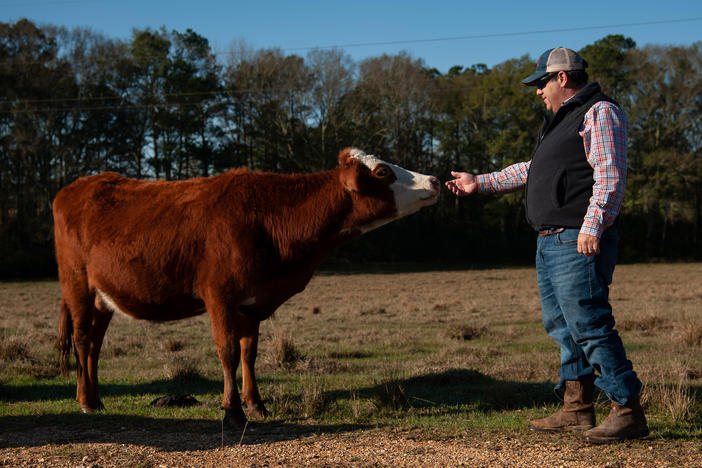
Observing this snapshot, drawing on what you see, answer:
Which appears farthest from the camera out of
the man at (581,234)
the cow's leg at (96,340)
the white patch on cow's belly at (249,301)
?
the cow's leg at (96,340)

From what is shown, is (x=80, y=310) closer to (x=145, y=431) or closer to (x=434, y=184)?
(x=145, y=431)

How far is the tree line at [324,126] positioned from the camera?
3500 centimetres

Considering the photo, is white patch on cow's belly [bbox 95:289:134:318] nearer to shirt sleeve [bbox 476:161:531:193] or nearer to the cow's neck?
the cow's neck

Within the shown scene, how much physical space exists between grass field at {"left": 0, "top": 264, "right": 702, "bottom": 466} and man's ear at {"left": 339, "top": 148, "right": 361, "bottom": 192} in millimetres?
2119

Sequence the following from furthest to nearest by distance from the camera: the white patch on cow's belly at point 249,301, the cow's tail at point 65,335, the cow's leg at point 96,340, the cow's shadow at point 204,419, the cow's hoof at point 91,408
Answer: the cow's tail at point 65,335 → the cow's leg at point 96,340 → the cow's hoof at point 91,408 → the white patch on cow's belly at point 249,301 → the cow's shadow at point 204,419

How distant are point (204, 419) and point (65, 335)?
8.46 feet

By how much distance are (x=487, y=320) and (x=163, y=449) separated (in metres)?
11.4

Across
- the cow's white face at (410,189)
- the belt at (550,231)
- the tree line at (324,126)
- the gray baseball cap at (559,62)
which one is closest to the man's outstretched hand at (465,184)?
the cow's white face at (410,189)

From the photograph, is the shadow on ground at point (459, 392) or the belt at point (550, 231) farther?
the shadow on ground at point (459, 392)

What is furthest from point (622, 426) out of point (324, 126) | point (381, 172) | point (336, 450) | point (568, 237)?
point (324, 126)

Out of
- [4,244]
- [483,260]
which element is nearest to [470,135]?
Answer: [483,260]

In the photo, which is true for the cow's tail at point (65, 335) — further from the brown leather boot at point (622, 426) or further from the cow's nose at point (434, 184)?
the brown leather boot at point (622, 426)

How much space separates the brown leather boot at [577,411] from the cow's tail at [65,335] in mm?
5622

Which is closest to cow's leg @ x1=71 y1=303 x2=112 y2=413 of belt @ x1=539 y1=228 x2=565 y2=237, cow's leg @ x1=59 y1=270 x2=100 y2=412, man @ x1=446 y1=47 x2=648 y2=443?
cow's leg @ x1=59 y1=270 x2=100 y2=412
